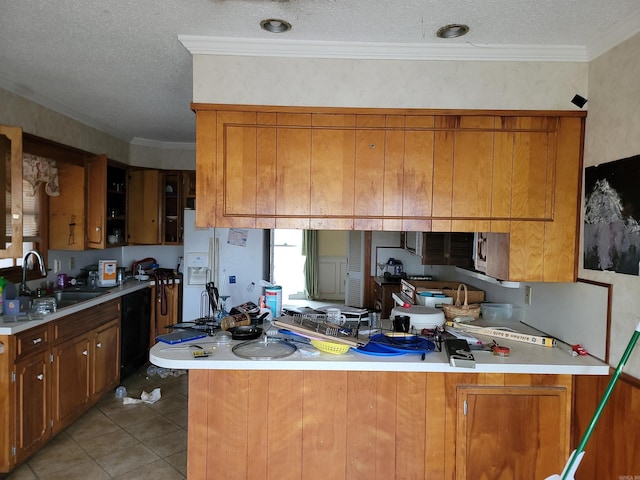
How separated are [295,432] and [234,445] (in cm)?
30

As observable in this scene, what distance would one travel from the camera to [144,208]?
4785 millimetres

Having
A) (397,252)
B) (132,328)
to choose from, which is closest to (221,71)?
(132,328)

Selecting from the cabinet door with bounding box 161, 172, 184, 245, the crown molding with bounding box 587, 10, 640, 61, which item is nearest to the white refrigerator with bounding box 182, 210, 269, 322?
the cabinet door with bounding box 161, 172, 184, 245

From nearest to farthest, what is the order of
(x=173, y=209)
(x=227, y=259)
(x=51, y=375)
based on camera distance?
(x=51, y=375) → (x=227, y=259) → (x=173, y=209)

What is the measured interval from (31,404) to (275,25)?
9.07 feet

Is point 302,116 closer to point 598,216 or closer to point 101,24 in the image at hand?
point 101,24

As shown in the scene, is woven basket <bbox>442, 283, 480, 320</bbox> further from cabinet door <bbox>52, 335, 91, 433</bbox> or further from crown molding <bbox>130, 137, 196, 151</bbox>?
crown molding <bbox>130, 137, 196, 151</bbox>

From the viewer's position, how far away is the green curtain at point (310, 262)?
827cm

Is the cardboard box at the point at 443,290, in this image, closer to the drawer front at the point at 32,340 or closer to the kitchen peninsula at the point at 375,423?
the kitchen peninsula at the point at 375,423

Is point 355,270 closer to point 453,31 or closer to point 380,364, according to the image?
point 380,364

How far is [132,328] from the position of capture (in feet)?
13.8

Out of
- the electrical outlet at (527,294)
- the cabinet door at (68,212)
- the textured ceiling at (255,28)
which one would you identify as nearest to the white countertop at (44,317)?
the cabinet door at (68,212)

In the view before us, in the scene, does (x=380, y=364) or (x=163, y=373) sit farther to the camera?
(x=163, y=373)

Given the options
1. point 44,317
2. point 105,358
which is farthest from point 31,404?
point 105,358
